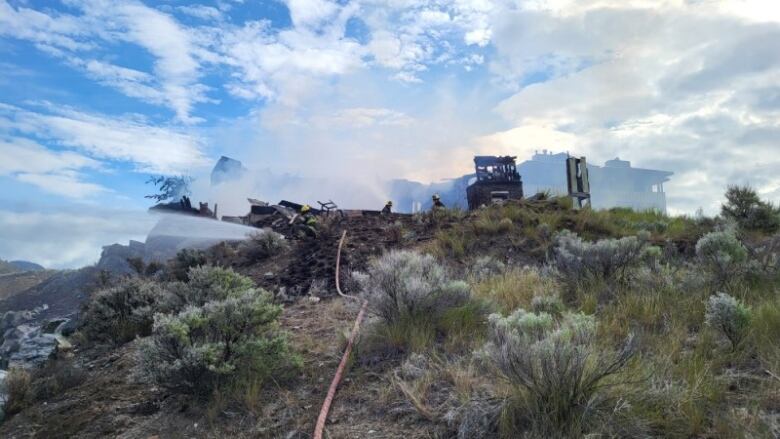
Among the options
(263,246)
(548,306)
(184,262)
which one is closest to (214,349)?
(548,306)

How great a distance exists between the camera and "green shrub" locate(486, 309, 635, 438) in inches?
108

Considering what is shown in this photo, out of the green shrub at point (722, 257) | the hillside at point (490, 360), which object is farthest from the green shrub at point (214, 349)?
the green shrub at point (722, 257)

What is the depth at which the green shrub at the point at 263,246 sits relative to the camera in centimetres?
1162

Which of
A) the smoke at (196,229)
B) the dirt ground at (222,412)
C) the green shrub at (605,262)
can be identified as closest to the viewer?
the dirt ground at (222,412)

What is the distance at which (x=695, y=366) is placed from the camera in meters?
3.22

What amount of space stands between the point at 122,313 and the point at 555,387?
6758 millimetres

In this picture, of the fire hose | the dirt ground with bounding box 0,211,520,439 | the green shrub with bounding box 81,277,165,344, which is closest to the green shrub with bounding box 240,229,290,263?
the green shrub with bounding box 81,277,165,344

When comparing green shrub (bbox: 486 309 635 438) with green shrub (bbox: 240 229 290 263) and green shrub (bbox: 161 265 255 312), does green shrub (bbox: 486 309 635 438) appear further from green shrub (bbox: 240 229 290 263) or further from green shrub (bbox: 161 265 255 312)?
green shrub (bbox: 240 229 290 263)

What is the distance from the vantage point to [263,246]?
1172 centimetres

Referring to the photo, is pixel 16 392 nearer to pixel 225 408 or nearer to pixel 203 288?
pixel 203 288

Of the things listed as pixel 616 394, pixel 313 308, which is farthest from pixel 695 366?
pixel 313 308

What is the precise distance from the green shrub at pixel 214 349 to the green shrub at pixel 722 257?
4.74 m

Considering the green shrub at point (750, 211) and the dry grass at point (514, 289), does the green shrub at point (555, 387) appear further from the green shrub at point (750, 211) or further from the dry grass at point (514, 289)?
the green shrub at point (750, 211)

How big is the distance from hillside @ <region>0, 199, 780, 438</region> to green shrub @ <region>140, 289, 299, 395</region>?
0.05m
